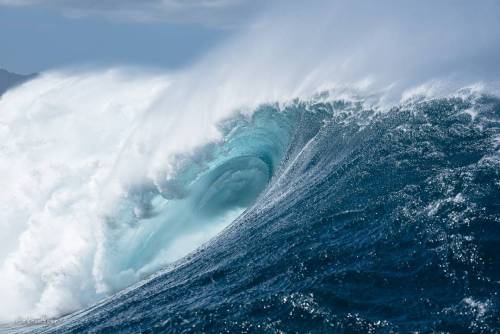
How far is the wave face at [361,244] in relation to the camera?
1480 cm

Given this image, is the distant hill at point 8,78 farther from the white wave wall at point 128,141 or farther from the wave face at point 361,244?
the wave face at point 361,244

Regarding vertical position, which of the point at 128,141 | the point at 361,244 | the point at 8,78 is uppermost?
the point at 8,78

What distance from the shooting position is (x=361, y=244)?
18.3 meters

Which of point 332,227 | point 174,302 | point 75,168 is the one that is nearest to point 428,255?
point 332,227

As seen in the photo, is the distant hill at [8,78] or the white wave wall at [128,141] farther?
the distant hill at [8,78]

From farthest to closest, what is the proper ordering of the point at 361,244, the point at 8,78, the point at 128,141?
the point at 8,78 → the point at 128,141 → the point at 361,244

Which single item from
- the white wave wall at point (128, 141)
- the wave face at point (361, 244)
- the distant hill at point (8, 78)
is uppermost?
the distant hill at point (8, 78)

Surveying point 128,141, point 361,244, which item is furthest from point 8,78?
point 361,244

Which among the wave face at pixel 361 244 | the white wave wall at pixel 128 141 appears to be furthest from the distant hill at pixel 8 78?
the wave face at pixel 361 244

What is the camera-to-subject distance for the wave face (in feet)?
48.5

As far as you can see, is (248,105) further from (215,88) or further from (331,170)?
(331,170)

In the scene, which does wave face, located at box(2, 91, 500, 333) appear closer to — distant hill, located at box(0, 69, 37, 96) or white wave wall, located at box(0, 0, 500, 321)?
white wave wall, located at box(0, 0, 500, 321)

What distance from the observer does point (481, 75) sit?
30547mm

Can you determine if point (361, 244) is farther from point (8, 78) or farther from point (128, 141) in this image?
point (8, 78)
